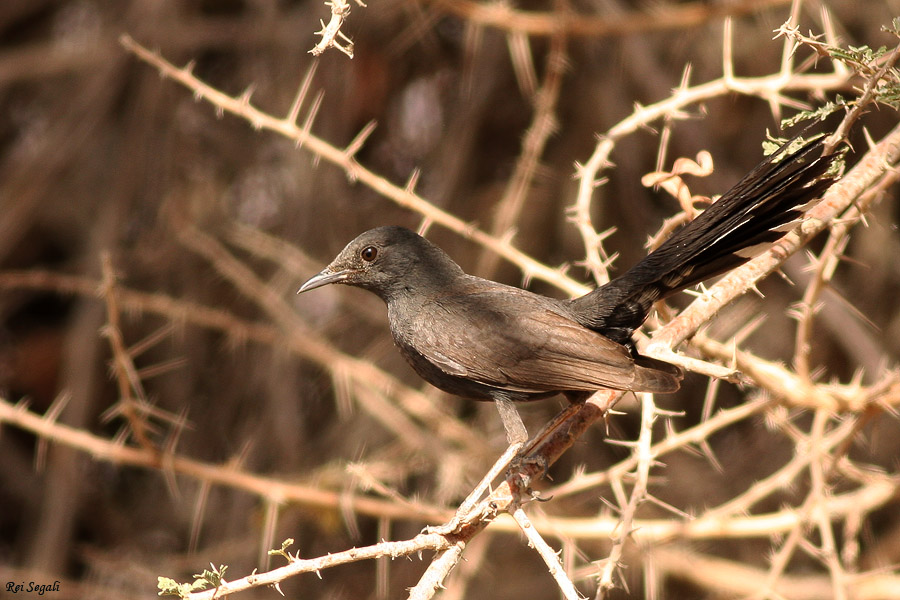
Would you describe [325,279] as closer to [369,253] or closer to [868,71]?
[369,253]

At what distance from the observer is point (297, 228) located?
5902 millimetres

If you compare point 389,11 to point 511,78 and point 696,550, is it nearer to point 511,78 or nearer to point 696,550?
point 511,78

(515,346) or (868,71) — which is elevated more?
(868,71)

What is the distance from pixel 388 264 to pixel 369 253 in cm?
8

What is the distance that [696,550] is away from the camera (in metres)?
5.62

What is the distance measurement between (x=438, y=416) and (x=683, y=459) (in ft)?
6.47

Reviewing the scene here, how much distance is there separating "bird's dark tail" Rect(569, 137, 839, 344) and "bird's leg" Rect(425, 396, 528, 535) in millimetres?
457

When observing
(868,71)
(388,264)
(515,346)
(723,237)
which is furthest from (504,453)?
(868,71)

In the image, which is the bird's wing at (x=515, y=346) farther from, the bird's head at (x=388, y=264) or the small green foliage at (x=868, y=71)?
the small green foliage at (x=868, y=71)

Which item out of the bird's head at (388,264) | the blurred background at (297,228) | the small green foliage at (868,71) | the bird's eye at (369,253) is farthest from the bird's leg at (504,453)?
the blurred background at (297,228)

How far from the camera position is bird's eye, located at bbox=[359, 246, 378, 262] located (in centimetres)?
350

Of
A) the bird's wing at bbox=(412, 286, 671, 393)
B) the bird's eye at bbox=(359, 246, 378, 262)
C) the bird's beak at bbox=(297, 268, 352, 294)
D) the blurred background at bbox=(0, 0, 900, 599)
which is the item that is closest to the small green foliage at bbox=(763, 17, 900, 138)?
the bird's wing at bbox=(412, 286, 671, 393)

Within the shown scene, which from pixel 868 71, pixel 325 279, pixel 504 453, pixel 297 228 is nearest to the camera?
pixel 868 71

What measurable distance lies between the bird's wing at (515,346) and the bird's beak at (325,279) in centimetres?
35
